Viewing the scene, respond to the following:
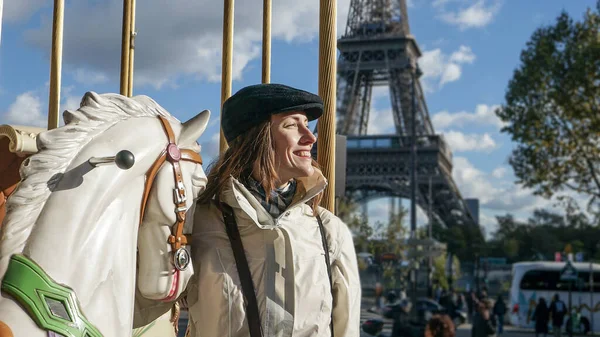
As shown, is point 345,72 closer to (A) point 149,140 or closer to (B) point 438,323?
(B) point 438,323

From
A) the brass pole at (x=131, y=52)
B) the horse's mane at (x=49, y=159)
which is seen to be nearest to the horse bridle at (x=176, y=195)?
the horse's mane at (x=49, y=159)

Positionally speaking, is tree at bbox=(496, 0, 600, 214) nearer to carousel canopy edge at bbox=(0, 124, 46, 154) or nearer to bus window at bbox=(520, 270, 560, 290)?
bus window at bbox=(520, 270, 560, 290)

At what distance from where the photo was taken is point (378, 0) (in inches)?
1770

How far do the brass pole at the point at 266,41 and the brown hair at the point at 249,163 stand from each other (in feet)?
2.82

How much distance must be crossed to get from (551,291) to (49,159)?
70.4 ft

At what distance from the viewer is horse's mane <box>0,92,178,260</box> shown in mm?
1272

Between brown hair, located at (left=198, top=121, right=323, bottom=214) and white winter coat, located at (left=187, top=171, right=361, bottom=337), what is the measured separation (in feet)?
0.16

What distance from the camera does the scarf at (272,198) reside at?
1841 millimetres

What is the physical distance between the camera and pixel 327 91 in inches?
98.3

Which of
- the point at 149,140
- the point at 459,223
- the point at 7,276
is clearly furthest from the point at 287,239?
the point at 459,223

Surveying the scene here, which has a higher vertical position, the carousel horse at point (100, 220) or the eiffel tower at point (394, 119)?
the eiffel tower at point (394, 119)

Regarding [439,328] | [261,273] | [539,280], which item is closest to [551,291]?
[539,280]

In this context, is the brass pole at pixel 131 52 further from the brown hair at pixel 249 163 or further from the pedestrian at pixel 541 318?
the pedestrian at pixel 541 318

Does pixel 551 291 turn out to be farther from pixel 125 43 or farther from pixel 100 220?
pixel 100 220
